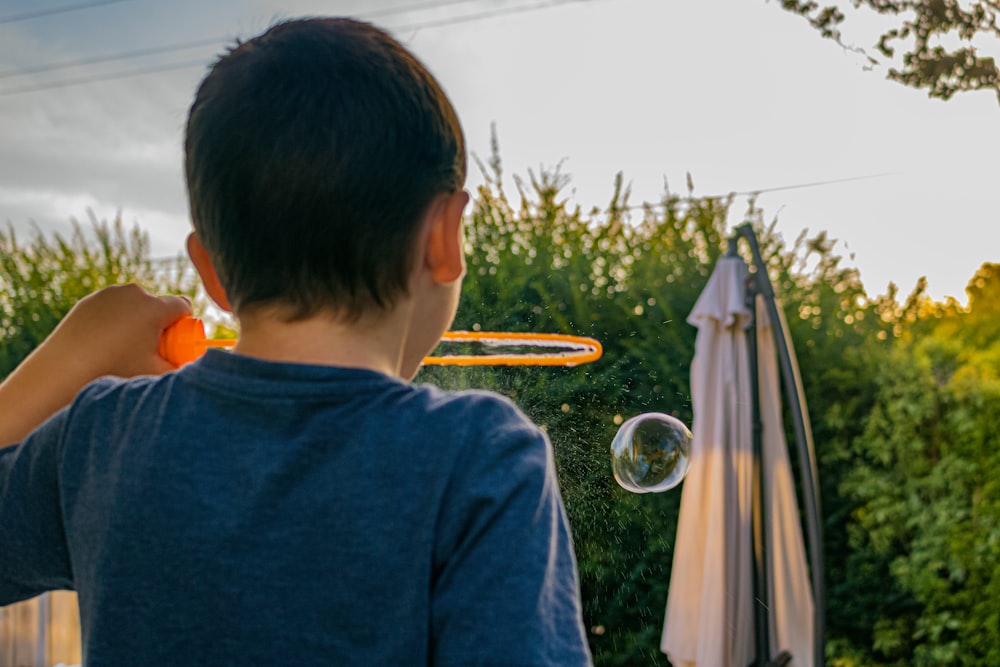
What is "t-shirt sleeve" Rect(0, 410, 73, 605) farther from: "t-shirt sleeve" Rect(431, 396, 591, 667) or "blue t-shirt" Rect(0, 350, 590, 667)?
"t-shirt sleeve" Rect(431, 396, 591, 667)

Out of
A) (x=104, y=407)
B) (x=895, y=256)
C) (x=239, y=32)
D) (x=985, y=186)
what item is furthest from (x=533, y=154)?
(x=104, y=407)

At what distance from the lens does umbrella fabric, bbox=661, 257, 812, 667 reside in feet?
7.74

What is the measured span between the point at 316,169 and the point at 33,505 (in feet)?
0.91

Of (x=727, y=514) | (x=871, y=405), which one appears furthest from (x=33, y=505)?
(x=871, y=405)

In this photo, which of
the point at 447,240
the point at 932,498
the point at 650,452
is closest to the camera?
the point at 447,240

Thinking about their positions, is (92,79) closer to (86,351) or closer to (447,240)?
(86,351)

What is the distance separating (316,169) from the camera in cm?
51

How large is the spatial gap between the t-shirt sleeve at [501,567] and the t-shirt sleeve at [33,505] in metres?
0.26

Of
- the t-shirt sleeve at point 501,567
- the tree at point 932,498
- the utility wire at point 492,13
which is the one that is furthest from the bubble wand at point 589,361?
the utility wire at point 492,13

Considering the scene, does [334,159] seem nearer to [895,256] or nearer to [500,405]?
[500,405]

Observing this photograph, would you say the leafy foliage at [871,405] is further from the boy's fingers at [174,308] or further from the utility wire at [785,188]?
the boy's fingers at [174,308]

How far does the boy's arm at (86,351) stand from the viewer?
23.5 inches

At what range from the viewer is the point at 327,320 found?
0.52 metres

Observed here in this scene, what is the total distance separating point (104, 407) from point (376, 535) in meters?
0.20
